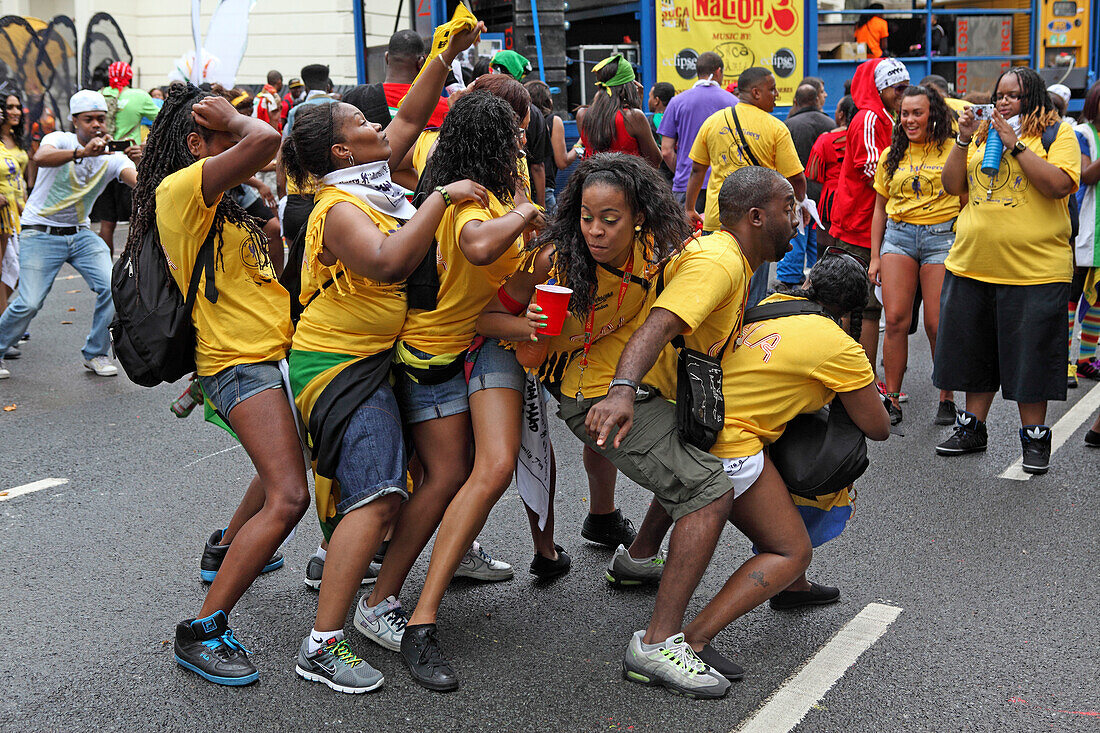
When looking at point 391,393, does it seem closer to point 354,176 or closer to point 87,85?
point 354,176

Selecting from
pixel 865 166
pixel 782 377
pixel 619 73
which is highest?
pixel 619 73

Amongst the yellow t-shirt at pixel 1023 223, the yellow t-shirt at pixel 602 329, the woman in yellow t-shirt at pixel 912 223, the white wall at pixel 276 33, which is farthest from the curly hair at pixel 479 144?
the white wall at pixel 276 33

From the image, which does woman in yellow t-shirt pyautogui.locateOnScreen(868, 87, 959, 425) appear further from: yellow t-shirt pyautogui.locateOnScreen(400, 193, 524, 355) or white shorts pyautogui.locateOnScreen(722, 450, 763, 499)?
yellow t-shirt pyautogui.locateOnScreen(400, 193, 524, 355)

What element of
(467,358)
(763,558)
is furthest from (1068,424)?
(467,358)

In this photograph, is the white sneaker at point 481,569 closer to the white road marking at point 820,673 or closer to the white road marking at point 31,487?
the white road marking at point 820,673

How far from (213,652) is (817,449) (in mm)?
2010

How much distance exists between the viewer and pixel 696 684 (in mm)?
3084

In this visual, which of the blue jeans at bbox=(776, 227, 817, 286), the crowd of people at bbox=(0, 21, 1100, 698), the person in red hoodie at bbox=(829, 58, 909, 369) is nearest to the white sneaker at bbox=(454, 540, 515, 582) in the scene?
the crowd of people at bbox=(0, 21, 1100, 698)

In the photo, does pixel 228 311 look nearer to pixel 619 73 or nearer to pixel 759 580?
pixel 759 580

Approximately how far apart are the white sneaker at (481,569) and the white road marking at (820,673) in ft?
4.12

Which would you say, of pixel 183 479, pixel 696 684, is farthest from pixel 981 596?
pixel 183 479

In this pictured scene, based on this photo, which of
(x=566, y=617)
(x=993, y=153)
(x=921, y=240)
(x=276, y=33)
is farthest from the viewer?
(x=276, y=33)

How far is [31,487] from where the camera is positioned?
5.18 metres

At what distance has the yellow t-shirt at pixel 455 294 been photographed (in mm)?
3352
